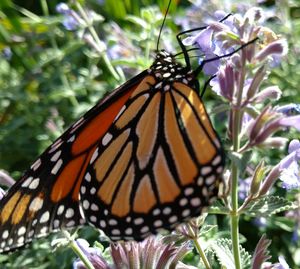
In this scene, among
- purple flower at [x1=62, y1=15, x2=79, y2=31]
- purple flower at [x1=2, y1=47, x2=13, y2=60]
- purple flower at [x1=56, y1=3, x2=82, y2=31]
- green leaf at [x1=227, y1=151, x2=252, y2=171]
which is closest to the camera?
green leaf at [x1=227, y1=151, x2=252, y2=171]

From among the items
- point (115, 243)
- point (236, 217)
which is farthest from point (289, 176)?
point (115, 243)

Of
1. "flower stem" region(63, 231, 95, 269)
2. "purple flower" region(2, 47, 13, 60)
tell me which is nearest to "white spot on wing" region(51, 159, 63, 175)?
"flower stem" region(63, 231, 95, 269)

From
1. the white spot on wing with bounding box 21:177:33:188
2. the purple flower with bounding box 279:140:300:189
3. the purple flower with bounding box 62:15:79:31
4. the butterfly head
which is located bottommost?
the purple flower with bounding box 279:140:300:189

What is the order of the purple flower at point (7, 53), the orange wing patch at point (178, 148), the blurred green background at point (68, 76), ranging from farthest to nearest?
1. the purple flower at point (7, 53)
2. the blurred green background at point (68, 76)
3. the orange wing patch at point (178, 148)

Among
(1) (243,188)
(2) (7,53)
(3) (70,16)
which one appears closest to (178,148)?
(1) (243,188)

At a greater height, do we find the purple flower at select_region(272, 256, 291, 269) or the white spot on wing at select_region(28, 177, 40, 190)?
the white spot on wing at select_region(28, 177, 40, 190)

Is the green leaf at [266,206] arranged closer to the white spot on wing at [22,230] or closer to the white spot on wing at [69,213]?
the white spot on wing at [69,213]

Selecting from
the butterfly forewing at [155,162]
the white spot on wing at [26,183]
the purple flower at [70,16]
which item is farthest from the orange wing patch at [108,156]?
the purple flower at [70,16]

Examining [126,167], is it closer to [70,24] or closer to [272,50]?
[272,50]

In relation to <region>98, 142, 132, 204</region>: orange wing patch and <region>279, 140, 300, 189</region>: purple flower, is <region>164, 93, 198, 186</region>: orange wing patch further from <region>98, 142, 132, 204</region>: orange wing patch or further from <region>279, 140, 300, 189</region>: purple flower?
<region>279, 140, 300, 189</region>: purple flower
